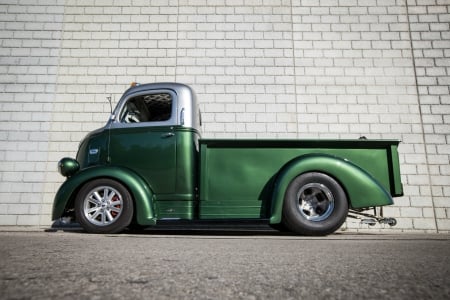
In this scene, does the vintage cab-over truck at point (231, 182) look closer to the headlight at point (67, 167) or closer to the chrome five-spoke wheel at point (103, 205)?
A: the chrome five-spoke wheel at point (103, 205)

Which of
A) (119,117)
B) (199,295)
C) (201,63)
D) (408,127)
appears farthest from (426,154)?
(199,295)

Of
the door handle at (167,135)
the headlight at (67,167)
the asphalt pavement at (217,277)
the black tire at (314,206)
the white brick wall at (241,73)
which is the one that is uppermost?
the white brick wall at (241,73)

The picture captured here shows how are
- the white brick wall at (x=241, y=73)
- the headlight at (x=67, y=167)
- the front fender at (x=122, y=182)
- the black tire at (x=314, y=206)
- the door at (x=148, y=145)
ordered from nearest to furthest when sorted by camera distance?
the black tire at (x=314, y=206) < the front fender at (x=122, y=182) < the door at (x=148, y=145) < the headlight at (x=67, y=167) < the white brick wall at (x=241, y=73)

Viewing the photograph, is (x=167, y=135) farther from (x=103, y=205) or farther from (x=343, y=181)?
(x=343, y=181)

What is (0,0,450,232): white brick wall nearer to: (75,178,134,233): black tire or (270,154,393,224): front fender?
(270,154,393,224): front fender

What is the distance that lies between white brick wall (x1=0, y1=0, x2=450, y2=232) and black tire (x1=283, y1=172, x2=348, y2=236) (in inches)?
104

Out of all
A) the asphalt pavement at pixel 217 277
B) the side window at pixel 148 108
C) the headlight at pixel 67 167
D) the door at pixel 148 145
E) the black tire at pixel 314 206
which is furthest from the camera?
the side window at pixel 148 108

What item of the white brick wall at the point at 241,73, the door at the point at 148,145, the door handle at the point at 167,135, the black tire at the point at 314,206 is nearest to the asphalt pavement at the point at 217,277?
the black tire at the point at 314,206

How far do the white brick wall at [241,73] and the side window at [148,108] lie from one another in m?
1.82

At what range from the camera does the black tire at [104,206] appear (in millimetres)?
3549

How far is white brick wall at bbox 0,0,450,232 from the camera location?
19.6ft

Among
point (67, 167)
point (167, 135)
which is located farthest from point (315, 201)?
point (67, 167)

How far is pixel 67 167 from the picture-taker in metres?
3.96

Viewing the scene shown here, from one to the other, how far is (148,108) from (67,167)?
54.0 inches
